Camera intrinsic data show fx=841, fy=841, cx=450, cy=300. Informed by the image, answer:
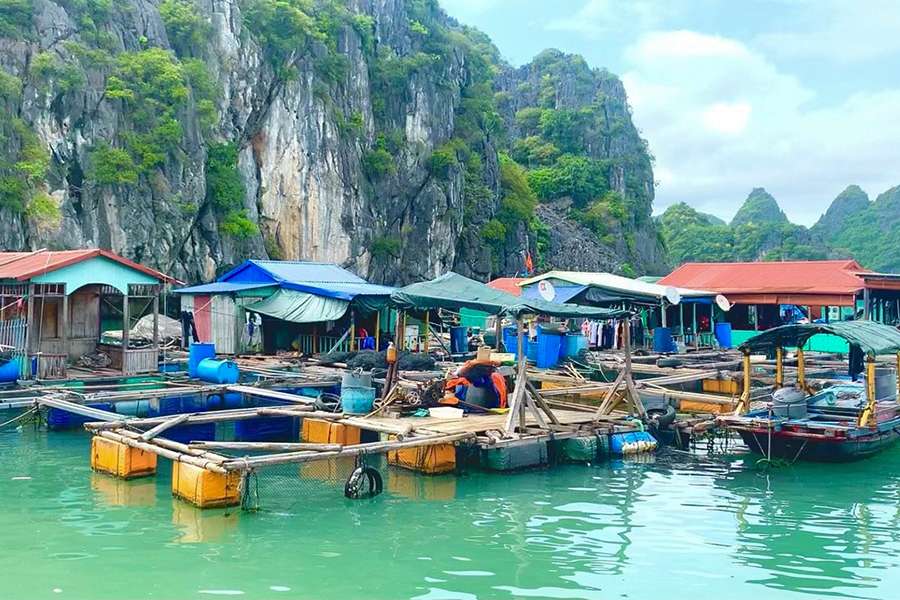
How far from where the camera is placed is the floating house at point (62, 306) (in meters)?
18.3

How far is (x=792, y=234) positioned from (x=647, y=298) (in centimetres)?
5962

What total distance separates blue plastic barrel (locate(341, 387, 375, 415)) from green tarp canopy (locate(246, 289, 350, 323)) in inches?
339

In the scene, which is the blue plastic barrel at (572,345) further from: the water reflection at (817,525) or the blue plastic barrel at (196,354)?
the water reflection at (817,525)

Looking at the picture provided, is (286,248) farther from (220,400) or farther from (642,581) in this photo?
(642,581)

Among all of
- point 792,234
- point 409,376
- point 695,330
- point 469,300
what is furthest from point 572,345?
point 792,234

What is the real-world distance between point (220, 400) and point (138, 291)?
12.4 metres

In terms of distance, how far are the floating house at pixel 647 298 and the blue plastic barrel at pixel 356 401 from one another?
923 centimetres

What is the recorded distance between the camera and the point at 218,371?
18.5 m

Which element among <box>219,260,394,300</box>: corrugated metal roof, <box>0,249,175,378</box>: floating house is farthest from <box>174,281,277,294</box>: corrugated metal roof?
<box>0,249,175,378</box>: floating house

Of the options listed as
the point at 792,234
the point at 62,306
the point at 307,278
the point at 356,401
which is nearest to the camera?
the point at 356,401

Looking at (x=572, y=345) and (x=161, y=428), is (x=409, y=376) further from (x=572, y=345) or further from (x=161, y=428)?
A: (x=161, y=428)

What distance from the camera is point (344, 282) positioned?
2608 centimetres

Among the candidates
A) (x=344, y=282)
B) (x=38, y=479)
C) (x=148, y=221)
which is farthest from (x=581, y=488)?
(x=148, y=221)

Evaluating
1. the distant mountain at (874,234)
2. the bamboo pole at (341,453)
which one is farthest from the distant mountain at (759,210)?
the bamboo pole at (341,453)
